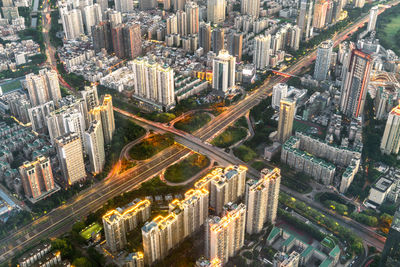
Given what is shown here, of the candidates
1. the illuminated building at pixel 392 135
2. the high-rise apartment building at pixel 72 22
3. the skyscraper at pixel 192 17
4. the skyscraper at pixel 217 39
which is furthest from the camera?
the skyscraper at pixel 192 17

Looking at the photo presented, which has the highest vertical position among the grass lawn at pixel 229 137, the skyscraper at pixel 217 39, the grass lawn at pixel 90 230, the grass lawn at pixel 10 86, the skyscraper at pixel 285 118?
the skyscraper at pixel 217 39

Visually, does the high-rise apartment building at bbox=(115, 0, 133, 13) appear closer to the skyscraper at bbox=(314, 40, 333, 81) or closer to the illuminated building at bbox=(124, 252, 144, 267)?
the skyscraper at bbox=(314, 40, 333, 81)

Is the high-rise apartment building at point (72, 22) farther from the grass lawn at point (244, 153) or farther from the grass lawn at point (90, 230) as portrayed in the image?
the grass lawn at point (90, 230)

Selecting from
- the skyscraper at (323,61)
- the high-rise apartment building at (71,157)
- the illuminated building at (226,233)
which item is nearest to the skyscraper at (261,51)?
the skyscraper at (323,61)

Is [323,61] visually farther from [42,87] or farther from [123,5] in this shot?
[123,5]

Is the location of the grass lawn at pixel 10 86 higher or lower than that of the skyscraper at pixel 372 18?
lower

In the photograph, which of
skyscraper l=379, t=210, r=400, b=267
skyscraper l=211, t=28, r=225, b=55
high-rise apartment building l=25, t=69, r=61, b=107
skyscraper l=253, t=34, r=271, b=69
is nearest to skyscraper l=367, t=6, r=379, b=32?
skyscraper l=253, t=34, r=271, b=69

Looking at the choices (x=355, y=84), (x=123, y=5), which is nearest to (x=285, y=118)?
(x=355, y=84)
